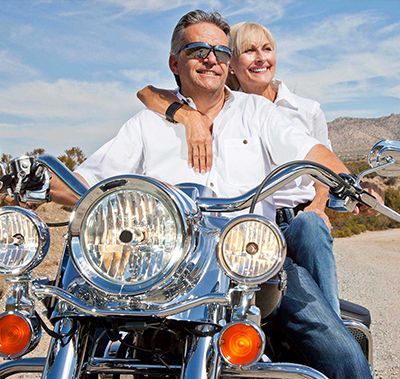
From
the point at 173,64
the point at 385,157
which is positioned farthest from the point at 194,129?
the point at 385,157

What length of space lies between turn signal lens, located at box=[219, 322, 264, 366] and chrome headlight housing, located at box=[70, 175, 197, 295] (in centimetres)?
24

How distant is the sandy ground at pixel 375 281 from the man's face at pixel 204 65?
10.3 feet

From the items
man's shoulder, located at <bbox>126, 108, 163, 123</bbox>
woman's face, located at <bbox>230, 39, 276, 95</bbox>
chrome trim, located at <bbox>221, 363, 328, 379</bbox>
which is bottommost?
chrome trim, located at <bbox>221, 363, 328, 379</bbox>

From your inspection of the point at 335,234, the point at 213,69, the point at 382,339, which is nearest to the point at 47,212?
the point at 382,339

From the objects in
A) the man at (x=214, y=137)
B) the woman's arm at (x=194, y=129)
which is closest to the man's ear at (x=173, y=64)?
the man at (x=214, y=137)

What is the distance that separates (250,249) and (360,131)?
8610 cm

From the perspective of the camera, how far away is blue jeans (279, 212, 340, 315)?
2887 millimetres

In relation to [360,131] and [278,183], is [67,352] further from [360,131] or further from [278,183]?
[360,131]

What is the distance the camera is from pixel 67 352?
194 centimetres

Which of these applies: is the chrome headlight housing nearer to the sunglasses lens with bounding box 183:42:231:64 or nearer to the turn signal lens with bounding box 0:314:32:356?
the turn signal lens with bounding box 0:314:32:356

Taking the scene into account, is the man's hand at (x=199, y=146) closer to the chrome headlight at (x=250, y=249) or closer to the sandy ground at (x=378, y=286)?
the chrome headlight at (x=250, y=249)

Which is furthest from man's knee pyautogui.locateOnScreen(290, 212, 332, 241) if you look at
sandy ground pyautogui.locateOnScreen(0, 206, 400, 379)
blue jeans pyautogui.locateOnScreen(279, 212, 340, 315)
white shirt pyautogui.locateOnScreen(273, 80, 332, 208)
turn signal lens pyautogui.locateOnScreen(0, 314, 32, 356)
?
sandy ground pyautogui.locateOnScreen(0, 206, 400, 379)

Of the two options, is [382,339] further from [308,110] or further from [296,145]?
[296,145]

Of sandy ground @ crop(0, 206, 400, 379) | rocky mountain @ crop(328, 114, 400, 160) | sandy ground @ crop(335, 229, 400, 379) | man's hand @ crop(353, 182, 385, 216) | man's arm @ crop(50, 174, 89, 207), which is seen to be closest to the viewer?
man's hand @ crop(353, 182, 385, 216)
